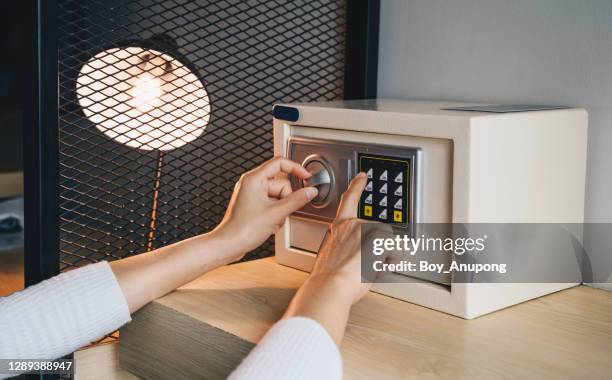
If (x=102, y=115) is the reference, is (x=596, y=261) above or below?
below

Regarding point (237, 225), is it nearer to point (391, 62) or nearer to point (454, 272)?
point (454, 272)

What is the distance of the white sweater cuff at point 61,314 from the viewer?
0.73m

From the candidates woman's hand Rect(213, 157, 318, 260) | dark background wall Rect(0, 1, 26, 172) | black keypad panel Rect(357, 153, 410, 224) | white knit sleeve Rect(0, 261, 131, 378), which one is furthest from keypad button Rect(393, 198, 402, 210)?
dark background wall Rect(0, 1, 26, 172)

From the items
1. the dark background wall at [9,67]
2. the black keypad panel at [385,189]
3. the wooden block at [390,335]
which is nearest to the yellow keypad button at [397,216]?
the black keypad panel at [385,189]

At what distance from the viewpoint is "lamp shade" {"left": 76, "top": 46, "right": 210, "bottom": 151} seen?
0.92 meters

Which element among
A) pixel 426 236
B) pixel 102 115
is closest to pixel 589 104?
pixel 426 236

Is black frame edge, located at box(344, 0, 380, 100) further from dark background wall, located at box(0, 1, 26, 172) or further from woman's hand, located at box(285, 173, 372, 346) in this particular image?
dark background wall, located at box(0, 1, 26, 172)

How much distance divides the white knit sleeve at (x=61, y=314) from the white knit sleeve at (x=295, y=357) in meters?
0.25

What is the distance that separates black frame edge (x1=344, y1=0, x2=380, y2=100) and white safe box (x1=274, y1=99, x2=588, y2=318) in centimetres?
23

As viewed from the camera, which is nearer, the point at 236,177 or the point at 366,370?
the point at 366,370

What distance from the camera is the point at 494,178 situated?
747mm

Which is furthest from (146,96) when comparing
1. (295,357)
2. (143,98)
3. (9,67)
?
(9,67)

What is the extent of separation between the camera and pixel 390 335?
0.71 meters

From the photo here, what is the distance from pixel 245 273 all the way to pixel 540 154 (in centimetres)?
43
